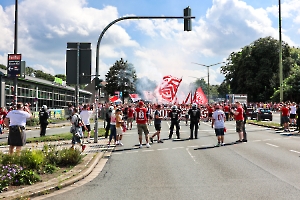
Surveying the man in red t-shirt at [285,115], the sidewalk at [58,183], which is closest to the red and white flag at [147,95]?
the man in red t-shirt at [285,115]

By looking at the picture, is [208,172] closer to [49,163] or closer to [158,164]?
[158,164]

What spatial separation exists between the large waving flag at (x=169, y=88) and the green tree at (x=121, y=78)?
4765cm

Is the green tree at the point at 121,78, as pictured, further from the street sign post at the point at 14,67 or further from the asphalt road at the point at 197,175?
the asphalt road at the point at 197,175

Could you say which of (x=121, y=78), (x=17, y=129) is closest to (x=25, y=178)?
(x=17, y=129)

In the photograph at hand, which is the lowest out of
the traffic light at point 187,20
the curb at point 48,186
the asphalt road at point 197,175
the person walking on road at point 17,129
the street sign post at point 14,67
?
the asphalt road at point 197,175

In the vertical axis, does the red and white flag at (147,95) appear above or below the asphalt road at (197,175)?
above

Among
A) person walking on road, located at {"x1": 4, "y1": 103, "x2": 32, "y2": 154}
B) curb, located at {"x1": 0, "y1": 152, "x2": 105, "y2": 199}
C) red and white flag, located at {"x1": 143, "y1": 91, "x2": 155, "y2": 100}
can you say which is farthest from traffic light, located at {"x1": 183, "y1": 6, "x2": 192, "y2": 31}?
red and white flag, located at {"x1": 143, "y1": 91, "x2": 155, "y2": 100}

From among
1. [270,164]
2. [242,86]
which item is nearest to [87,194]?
[270,164]

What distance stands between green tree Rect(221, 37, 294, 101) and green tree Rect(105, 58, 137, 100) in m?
24.5

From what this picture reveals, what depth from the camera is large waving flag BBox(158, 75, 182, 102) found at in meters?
44.4

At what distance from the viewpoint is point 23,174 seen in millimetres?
8422

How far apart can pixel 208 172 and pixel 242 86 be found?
249ft

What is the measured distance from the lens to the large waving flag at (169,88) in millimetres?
44438

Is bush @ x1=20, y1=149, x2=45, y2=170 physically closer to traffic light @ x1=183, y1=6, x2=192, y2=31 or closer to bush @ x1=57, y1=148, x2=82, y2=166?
bush @ x1=57, y1=148, x2=82, y2=166
